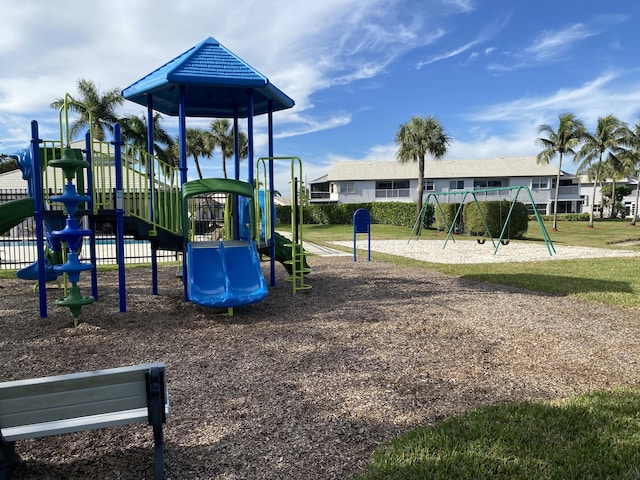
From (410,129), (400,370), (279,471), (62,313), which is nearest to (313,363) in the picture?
(400,370)

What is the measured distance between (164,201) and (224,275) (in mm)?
1670

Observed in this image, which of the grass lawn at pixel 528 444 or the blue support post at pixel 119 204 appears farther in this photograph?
the blue support post at pixel 119 204

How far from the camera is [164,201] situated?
23.2 ft

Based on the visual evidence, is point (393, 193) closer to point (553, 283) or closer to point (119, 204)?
point (553, 283)

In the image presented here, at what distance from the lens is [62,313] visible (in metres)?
6.55

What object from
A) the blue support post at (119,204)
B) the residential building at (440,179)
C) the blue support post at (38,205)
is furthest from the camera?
the residential building at (440,179)

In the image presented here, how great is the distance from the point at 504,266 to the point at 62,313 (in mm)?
10874

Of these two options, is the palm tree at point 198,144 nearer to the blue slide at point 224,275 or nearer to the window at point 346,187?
the window at point 346,187

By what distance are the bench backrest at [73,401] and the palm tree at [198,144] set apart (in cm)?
4086

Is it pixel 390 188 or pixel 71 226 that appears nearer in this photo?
pixel 71 226

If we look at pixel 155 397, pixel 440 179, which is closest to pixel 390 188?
pixel 440 179

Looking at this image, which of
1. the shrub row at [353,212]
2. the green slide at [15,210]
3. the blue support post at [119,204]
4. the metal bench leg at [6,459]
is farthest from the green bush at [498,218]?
the metal bench leg at [6,459]

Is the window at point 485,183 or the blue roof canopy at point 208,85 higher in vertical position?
the window at point 485,183

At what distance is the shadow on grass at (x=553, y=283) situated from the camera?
8.41 meters
